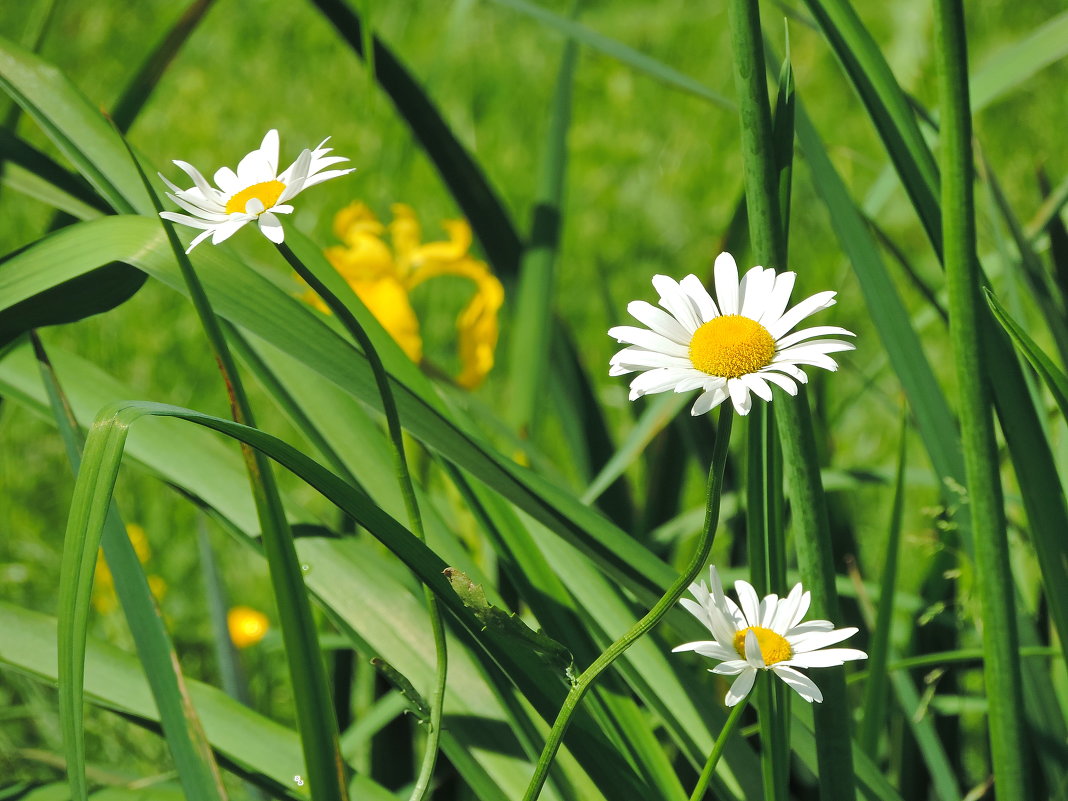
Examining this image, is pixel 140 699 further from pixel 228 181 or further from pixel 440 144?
pixel 440 144

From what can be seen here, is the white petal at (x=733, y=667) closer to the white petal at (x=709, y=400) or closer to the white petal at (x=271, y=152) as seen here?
the white petal at (x=709, y=400)

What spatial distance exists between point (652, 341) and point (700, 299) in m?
0.06

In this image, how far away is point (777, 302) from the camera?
44 cm

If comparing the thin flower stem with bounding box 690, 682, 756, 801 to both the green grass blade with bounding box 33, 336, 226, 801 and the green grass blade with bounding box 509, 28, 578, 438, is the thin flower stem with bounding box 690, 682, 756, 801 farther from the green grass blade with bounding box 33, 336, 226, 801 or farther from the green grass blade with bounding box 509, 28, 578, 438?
the green grass blade with bounding box 509, 28, 578, 438

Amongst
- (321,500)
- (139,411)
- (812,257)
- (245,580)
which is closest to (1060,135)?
(812,257)

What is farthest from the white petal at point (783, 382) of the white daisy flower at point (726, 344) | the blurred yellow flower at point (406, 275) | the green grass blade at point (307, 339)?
the blurred yellow flower at point (406, 275)

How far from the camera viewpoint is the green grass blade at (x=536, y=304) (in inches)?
36.4

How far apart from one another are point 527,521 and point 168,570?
39.1 inches

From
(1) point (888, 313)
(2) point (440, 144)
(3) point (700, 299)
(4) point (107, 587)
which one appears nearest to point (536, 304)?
(2) point (440, 144)

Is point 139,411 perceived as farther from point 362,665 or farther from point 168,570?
point 168,570

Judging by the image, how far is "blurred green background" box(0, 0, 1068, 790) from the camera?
64.0 inches

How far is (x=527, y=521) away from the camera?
2.35ft

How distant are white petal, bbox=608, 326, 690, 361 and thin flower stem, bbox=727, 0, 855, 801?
0.12 meters

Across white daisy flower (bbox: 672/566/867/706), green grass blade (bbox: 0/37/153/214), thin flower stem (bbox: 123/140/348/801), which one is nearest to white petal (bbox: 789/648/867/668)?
white daisy flower (bbox: 672/566/867/706)
